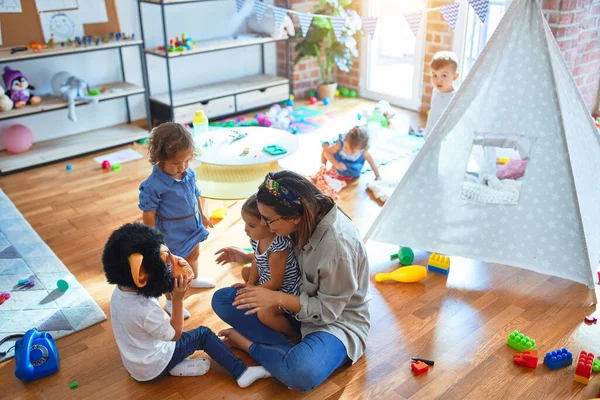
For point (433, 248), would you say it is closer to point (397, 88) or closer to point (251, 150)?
point (251, 150)

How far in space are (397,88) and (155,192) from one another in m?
3.42

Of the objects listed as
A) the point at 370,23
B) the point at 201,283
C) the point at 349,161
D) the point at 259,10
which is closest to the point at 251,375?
the point at 201,283

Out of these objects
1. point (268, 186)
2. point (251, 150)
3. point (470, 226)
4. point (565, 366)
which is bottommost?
point (565, 366)

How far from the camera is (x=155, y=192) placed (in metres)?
2.38

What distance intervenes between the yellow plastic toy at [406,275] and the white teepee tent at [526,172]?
117 millimetres

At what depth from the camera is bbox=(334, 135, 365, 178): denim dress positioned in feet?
12.2

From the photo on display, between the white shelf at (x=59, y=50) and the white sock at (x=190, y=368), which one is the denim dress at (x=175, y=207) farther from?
the white shelf at (x=59, y=50)

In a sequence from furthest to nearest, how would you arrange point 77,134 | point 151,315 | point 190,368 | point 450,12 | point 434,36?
1. point 434,36
2. point 77,134
3. point 450,12
4. point 190,368
5. point 151,315

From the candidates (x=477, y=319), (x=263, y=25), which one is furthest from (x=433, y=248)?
(x=263, y=25)

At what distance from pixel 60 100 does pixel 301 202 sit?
2.75 meters

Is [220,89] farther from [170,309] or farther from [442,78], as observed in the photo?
[170,309]

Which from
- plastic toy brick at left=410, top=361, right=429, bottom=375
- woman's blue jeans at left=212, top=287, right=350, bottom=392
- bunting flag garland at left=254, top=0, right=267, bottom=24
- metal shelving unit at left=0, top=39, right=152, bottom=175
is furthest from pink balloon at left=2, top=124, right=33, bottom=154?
plastic toy brick at left=410, top=361, right=429, bottom=375

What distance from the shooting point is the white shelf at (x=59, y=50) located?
12.4 ft

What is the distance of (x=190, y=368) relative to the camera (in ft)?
7.03
